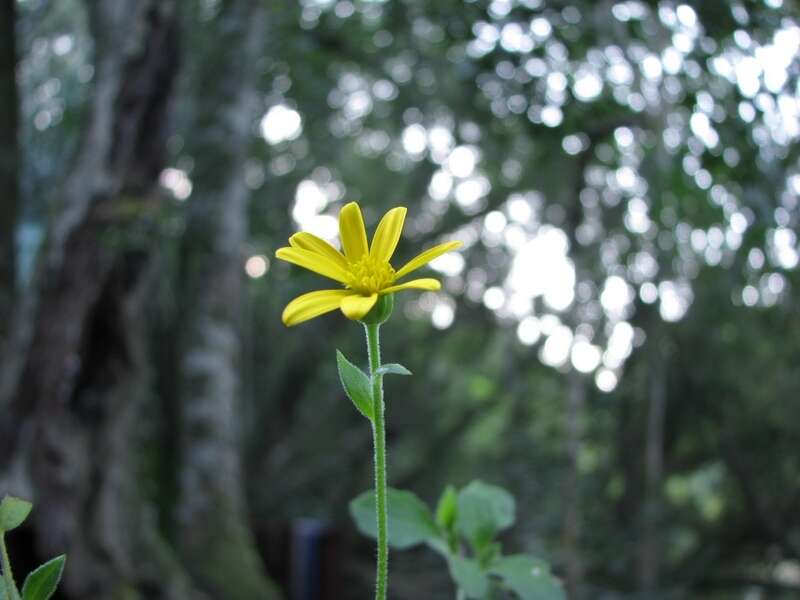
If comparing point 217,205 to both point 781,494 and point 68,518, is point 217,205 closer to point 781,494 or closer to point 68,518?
point 68,518

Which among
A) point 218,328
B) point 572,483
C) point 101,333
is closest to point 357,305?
point 572,483

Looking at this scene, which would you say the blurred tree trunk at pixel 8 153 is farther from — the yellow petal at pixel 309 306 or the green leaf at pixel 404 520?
the yellow petal at pixel 309 306

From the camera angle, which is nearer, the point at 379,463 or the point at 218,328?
the point at 379,463

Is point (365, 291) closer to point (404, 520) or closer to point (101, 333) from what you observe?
point (404, 520)

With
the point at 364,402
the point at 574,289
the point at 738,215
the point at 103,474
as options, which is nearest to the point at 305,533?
the point at 103,474

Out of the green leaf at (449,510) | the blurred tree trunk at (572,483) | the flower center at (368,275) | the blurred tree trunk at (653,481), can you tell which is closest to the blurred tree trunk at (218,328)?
the blurred tree trunk at (572,483)

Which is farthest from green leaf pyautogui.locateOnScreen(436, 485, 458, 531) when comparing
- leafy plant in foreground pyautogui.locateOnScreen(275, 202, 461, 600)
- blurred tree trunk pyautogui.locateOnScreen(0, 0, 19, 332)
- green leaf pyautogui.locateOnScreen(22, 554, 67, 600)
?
blurred tree trunk pyautogui.locateOnScreen(0, 0, 19, 332)
